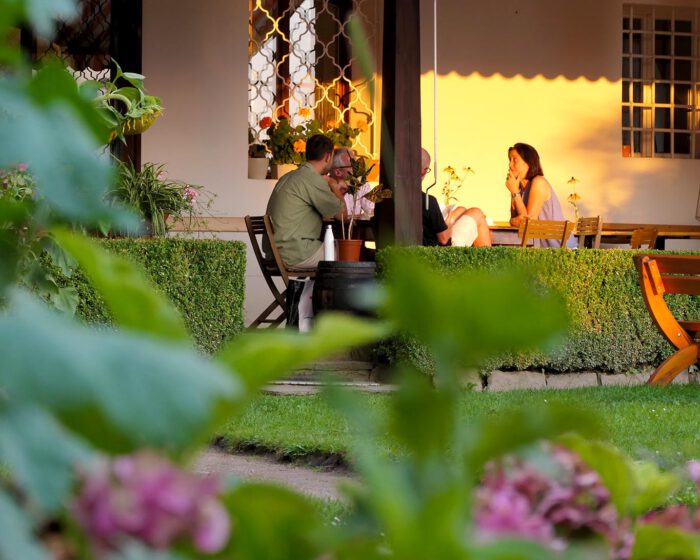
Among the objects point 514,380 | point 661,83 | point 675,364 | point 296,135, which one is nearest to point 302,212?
point 296,135

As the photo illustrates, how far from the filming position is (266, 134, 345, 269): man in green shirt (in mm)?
9359

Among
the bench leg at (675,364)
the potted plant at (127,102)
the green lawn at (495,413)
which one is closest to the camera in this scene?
the potted plant at (127,102)

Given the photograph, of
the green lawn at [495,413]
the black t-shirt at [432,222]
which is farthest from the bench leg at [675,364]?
the black t-shirt at [432,222]

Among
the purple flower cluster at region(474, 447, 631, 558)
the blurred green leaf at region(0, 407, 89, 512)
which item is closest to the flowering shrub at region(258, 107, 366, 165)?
the purple flower cluster at region(474, 447, 631, 558)

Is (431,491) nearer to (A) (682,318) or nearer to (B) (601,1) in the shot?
(A) (682,318)

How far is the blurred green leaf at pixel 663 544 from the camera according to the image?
592 millimetres

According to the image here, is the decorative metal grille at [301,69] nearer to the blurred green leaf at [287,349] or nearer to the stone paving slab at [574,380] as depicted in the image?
the stone paving slab at [574,380]

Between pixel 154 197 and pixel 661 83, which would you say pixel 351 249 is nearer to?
pixel 154 197

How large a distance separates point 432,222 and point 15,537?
885cm

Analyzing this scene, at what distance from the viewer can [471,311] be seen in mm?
363

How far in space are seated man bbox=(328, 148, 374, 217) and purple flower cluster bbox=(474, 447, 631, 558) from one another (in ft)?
29.4

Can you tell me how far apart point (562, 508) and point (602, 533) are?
35mm

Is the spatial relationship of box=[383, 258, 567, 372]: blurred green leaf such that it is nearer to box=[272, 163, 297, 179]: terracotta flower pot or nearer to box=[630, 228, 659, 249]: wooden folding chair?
box=[630, 228, 659, 249]: wooden folding chair

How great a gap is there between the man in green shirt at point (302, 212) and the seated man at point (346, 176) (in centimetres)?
22
